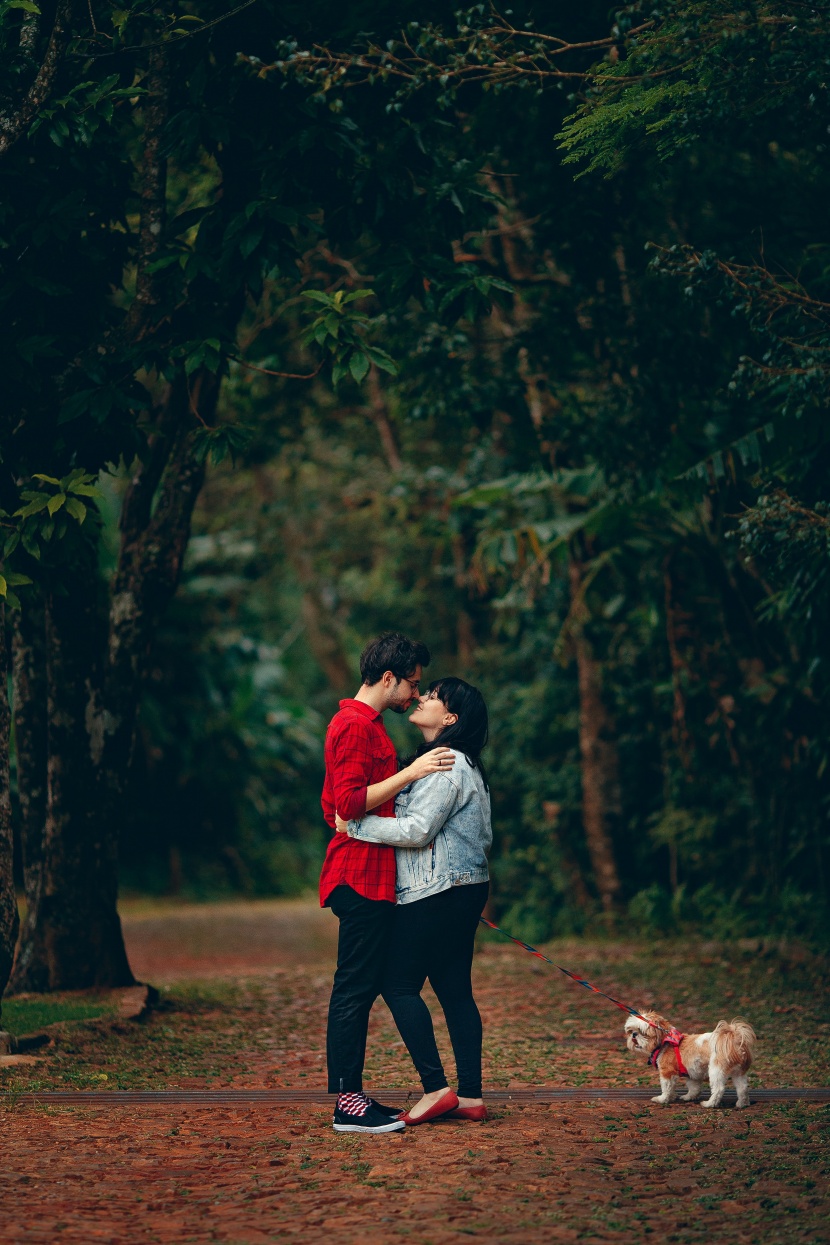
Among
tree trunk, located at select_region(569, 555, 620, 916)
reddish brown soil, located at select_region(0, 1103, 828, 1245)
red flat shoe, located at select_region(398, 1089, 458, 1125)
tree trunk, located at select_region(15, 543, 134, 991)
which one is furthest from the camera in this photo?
tree trunk, located at select_region(569, 555, 620, 916)

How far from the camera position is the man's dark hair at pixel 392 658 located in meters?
6.16

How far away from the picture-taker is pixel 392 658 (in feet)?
20.2

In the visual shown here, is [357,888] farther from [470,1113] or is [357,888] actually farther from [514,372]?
[514,372]

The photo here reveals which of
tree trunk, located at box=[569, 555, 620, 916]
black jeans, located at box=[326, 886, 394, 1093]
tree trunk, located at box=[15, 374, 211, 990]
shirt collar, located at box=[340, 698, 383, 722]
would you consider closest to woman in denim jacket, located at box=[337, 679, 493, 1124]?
black jeans, located at box=[326, 886, 394, 1093]

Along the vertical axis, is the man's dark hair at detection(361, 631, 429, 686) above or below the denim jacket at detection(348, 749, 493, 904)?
above

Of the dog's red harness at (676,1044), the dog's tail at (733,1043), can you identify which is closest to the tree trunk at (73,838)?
the dog's red harness at (676,1044)

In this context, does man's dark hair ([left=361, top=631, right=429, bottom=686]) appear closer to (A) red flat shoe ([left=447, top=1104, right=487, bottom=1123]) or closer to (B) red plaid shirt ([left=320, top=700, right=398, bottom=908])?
(B) red plaid shirt ([left=320, top=700, right=398, bottom=908])

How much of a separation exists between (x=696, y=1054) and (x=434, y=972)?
1414 millimetres

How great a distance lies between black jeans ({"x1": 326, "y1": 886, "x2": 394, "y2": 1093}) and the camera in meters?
5.99

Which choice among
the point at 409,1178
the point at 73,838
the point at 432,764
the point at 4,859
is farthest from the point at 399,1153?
the point at 73,838

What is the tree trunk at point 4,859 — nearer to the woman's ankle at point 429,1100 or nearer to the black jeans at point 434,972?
the black jeans at point 434,972

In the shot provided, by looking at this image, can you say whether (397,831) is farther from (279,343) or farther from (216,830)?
(216,830)

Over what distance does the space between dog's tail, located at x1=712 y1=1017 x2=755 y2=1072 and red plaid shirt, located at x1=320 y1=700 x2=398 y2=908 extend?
1698 mm

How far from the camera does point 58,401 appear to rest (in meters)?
8.42
